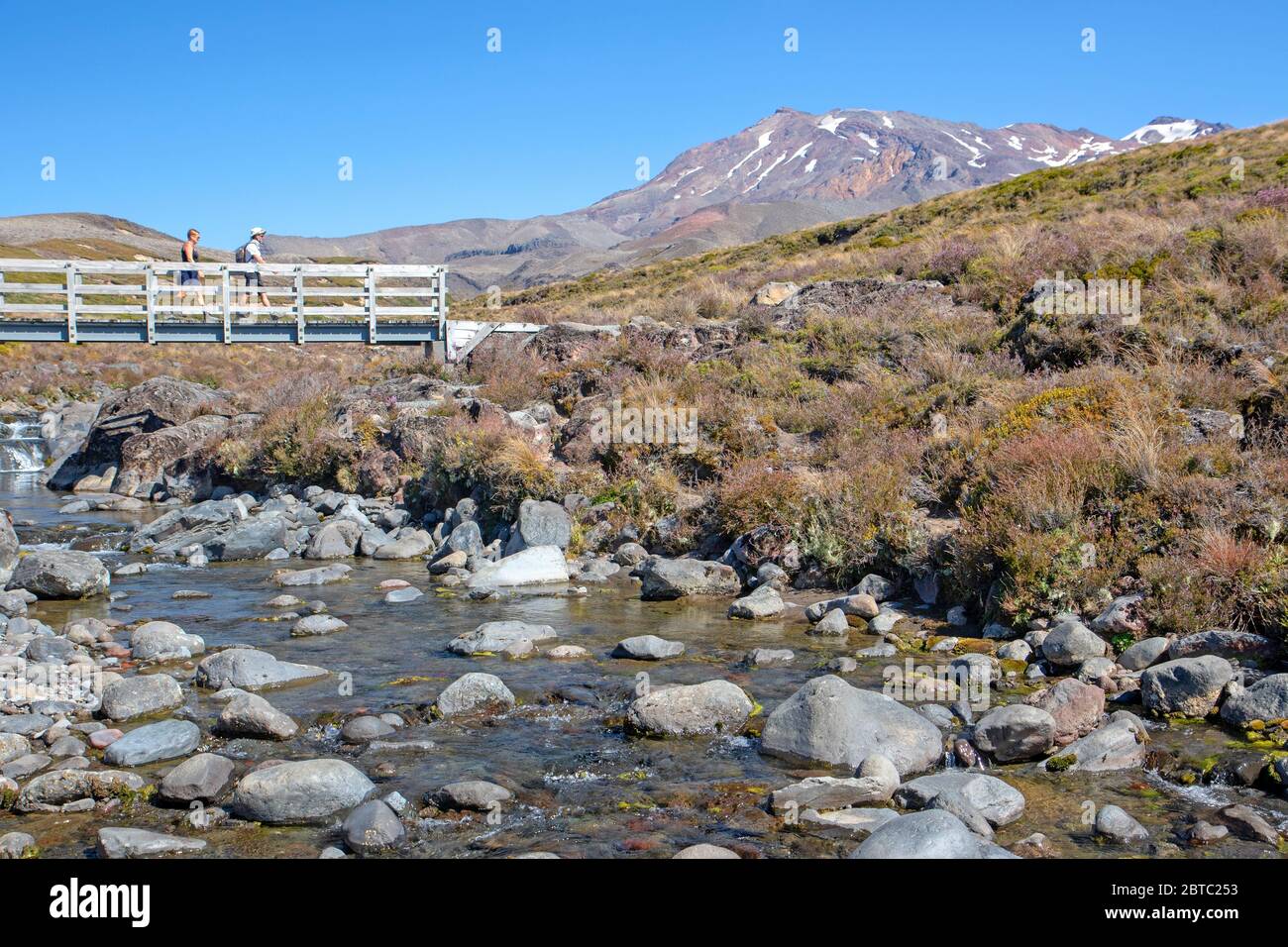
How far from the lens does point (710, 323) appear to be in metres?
21.4

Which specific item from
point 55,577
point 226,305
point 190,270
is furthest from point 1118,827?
point 190,270

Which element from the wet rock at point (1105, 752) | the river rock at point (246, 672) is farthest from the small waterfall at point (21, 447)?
the wet rock at point (1105, 752)

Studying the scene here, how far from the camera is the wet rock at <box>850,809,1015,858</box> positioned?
4574 millimetres

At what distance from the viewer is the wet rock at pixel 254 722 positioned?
688 centimetres

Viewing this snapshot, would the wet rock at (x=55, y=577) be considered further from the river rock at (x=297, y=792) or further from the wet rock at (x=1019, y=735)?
the wet rock at (x=1019, y=735)

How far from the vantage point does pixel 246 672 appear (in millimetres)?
8125

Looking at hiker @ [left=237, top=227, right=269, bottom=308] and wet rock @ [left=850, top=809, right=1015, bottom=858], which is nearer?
wet rock @ [left=850, top=809, right=1015, bottom=858]

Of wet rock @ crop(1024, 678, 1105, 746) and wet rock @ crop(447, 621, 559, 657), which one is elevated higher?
wet rock @ crop(1024, 678, 1105, 746)

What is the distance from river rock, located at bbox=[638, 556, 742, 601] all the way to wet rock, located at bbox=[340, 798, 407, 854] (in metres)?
6.49

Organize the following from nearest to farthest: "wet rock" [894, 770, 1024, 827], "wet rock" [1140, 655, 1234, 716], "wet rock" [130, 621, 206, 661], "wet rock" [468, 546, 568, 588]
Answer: "wet rock" [894, 770, 1024, 827] < "wet rock" [1140, 655, 1234, 716] < "wet rock" [130, 621, 206, 661] < "wet rock" [468, 546, 568, 588]

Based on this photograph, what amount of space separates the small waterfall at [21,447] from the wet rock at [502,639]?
22.3 metres

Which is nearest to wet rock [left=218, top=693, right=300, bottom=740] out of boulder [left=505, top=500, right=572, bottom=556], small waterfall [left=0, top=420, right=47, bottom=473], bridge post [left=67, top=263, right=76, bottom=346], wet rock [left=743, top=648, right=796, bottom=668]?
wet rock [left=743, top=648, right=796, bottom=668]

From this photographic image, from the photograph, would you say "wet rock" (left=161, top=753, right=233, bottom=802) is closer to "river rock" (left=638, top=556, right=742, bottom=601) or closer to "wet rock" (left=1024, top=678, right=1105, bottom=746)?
"wet rock" (left=1024, top=678, right=1105, bottom=746)
